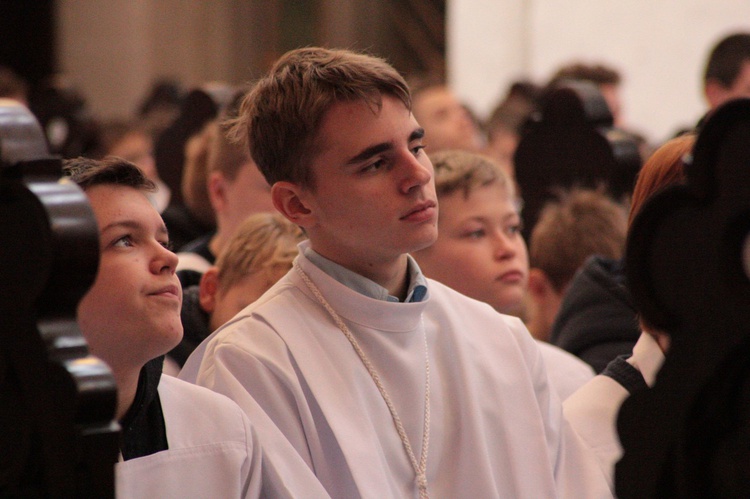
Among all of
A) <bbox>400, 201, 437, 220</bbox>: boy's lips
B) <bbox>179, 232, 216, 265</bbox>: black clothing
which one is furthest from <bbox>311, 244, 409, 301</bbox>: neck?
<bbox>179, 232, 216, 265</bbox>: black clothing

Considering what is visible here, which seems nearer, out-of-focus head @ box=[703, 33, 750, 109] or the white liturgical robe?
the white liturgical robe

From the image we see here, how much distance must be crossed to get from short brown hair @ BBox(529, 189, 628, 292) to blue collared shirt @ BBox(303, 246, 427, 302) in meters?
1.38

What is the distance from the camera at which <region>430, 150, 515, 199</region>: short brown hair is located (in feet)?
9.59

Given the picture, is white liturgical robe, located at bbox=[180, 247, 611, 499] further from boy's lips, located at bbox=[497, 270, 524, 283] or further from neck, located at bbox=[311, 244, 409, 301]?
boy's lips, located at bbox=[497, 270, 524, 283]

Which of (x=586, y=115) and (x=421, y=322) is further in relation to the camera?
(x=586, y=115)

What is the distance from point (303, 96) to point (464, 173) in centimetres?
95

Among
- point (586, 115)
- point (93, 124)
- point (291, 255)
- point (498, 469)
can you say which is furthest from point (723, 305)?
point (93, 124)

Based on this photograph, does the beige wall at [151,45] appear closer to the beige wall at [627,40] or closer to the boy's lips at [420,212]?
the beige wall at [627,40]

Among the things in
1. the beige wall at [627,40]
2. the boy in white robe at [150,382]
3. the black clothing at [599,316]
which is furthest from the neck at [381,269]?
the beige wall at [627,40]

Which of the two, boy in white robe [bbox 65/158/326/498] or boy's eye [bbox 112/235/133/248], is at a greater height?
boy's eye [bbox 112/235/133/248]

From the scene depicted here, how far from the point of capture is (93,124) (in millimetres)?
7289

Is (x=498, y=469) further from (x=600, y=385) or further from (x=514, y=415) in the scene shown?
(x=600, y=385)

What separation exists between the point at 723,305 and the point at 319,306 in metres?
1.04

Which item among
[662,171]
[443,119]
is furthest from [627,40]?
[662,171]
